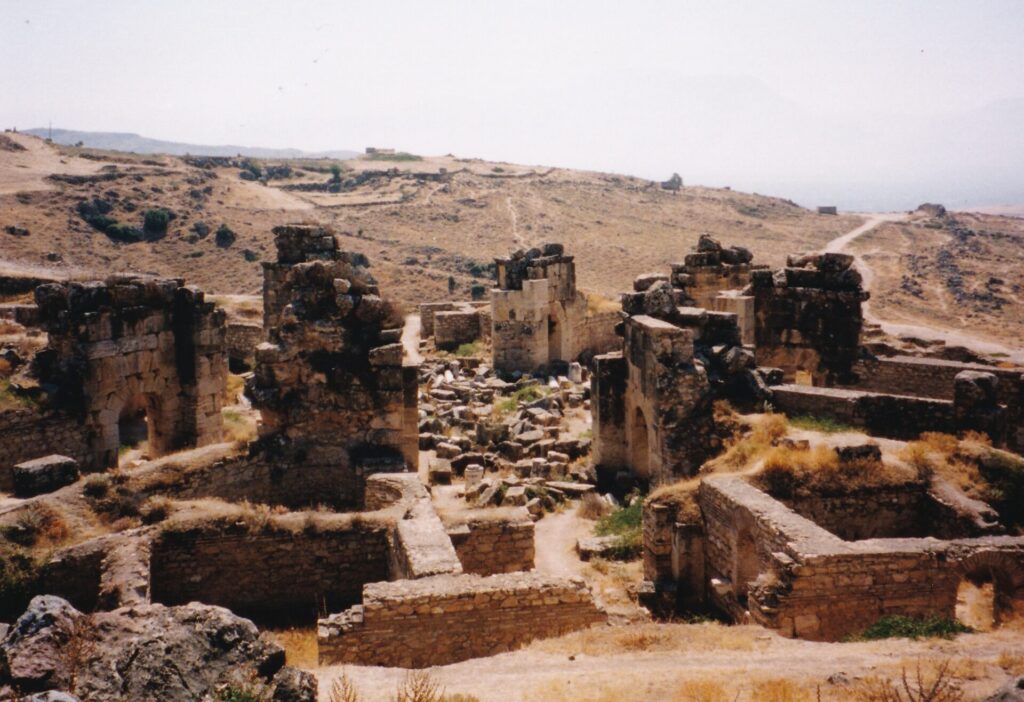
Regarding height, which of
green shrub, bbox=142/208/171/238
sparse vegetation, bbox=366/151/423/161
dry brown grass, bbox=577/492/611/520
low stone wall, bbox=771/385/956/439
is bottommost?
dry brown grass, bbox=577/492/611/520

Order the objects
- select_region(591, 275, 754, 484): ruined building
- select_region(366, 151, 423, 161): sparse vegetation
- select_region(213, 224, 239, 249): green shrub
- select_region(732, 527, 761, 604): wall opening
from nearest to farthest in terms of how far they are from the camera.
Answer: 1. select_region(732, 527, 761, 604): wall opening
2. select_region(591, 275, 754, 484): ruined building
3. select_region(213, 224, 239, 249): green shrub
4. select_region(366, 151, 423, 161): sparse vegetation

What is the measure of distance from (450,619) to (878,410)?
866 centimetres

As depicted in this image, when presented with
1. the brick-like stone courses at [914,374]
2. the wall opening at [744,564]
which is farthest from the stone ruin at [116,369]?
the brick-like stone courses at [914,374]

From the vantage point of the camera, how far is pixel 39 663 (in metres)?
4.25

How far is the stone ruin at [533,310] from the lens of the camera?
26.0m

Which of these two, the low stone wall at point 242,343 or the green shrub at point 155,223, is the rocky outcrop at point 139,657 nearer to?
the low stone wall at point 242,343

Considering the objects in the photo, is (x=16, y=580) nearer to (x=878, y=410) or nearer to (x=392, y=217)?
(x=878, y=410)

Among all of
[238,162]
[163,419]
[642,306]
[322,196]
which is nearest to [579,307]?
[642,306]

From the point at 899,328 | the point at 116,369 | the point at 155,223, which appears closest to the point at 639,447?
the point at 116,369

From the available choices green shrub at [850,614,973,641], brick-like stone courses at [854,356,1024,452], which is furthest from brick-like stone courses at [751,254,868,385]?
green shrub at [850,614,973,641]

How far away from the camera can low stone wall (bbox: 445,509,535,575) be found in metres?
10.4

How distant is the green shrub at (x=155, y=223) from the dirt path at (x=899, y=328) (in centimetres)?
4108

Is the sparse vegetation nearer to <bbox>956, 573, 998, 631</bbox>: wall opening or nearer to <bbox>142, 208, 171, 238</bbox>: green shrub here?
<bbox>142, 208, 171, 238</bbox>: green shrub

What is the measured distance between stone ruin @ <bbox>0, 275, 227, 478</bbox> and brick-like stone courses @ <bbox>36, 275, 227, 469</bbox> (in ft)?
0.06
